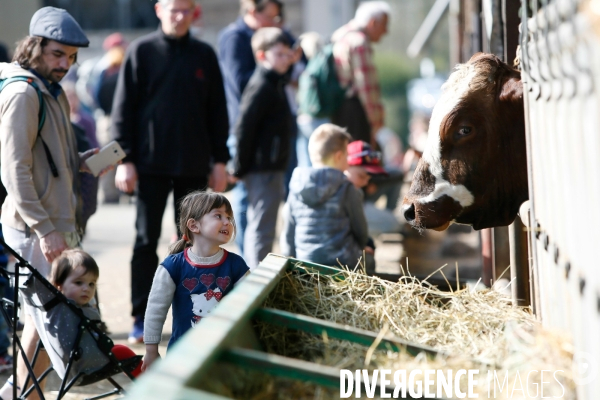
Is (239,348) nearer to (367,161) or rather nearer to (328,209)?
(328,209)

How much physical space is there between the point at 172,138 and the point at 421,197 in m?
2.31

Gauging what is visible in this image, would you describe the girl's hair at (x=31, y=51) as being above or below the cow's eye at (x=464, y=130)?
above

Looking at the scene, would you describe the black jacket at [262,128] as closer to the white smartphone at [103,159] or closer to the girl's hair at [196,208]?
the white smartphone at [103,159]

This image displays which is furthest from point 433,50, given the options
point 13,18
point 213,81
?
point 213,81

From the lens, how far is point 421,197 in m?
3.53

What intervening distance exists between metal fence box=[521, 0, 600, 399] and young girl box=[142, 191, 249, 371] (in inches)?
49.3

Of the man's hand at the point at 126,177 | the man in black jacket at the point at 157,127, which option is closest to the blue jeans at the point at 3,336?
the man in black jacket at the point at 157,127

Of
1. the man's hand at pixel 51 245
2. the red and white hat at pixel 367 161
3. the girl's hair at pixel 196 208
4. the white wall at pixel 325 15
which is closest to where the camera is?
the girl's hair at pixel 196 208

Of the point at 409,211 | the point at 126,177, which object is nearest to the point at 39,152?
the point at 126,177

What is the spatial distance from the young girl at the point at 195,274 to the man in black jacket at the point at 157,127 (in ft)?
6.05

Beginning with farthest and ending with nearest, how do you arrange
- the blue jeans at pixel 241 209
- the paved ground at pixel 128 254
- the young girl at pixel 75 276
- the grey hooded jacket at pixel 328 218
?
the blue jeans at pixel 241 209
the paved ground at pixel 128 254
the grey hooded jacket at pixel 328 218
the young girl at pixel 75 276

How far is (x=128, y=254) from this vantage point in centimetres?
875

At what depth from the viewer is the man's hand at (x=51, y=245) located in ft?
13.1

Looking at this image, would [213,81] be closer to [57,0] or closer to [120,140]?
[120,140]
